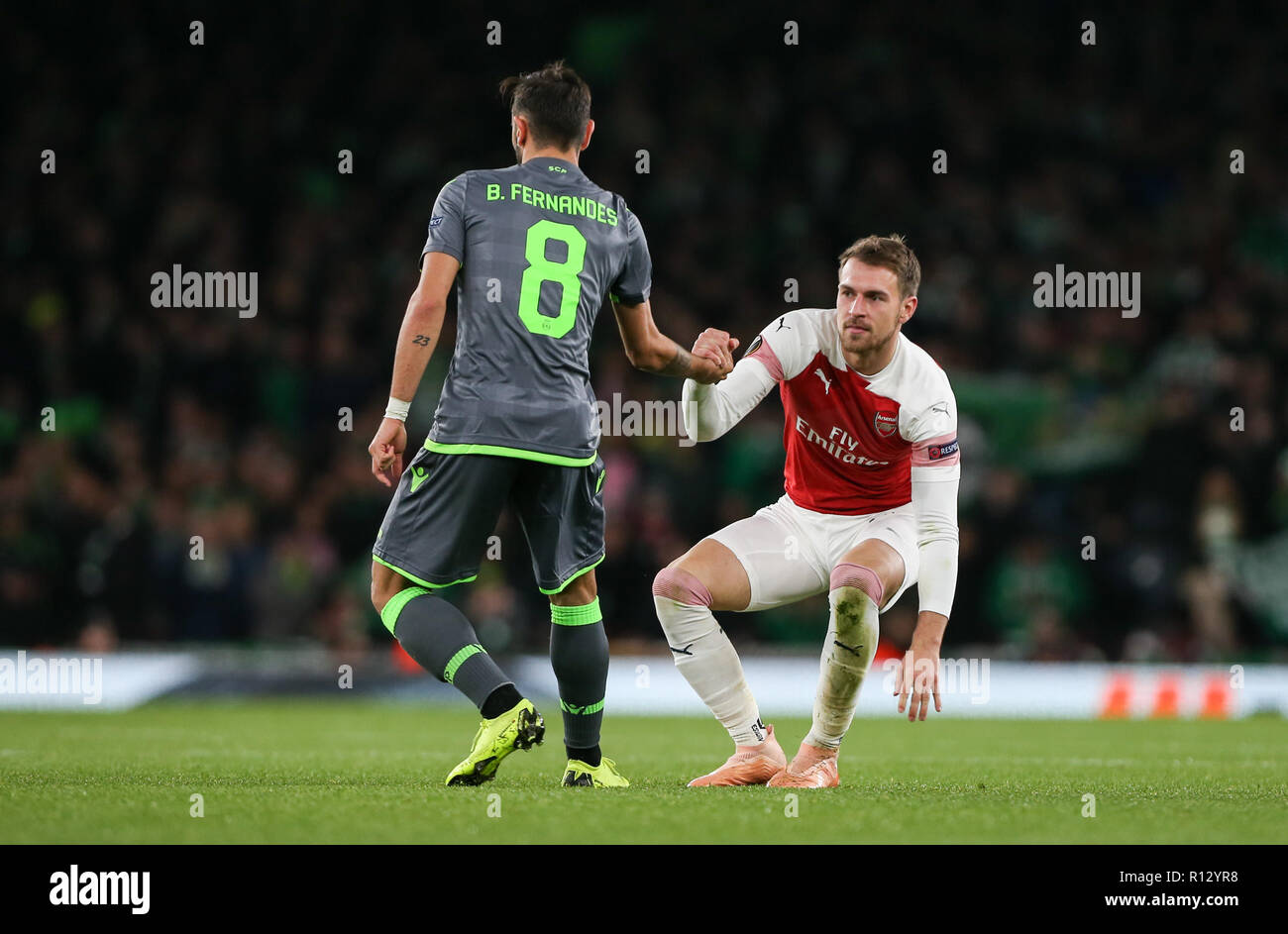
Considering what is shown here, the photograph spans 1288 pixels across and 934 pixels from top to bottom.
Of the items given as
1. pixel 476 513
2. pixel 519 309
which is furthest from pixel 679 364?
pixel 476 513

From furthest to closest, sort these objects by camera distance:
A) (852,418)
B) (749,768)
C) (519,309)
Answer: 1. (852,418)
2. (749,768)
3. (519,309)

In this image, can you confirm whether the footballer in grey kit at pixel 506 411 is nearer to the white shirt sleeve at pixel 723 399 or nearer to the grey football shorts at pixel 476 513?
the grey football shorts at pixel 476 513

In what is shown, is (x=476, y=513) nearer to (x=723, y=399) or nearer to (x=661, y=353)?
(x=661, y=353)

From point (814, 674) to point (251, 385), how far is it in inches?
239

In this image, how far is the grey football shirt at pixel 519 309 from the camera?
18.3 ft

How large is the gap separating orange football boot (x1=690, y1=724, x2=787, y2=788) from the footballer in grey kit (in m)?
0.43

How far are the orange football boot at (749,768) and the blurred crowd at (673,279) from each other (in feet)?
22.1

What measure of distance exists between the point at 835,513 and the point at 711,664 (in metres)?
0.86

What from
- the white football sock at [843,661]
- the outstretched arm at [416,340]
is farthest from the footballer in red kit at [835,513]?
the outstretched arm at [416,340]

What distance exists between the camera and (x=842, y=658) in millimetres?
6074

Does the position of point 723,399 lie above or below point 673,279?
below

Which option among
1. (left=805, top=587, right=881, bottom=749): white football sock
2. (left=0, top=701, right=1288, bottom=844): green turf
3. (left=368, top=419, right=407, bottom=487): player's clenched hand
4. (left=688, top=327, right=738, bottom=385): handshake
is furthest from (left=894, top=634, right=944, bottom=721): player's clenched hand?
(left=368, top=419, right=407, bottom=487): player's clenched hand

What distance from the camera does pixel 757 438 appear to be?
14.2 m

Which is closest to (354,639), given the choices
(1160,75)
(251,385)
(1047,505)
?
(251,385)
